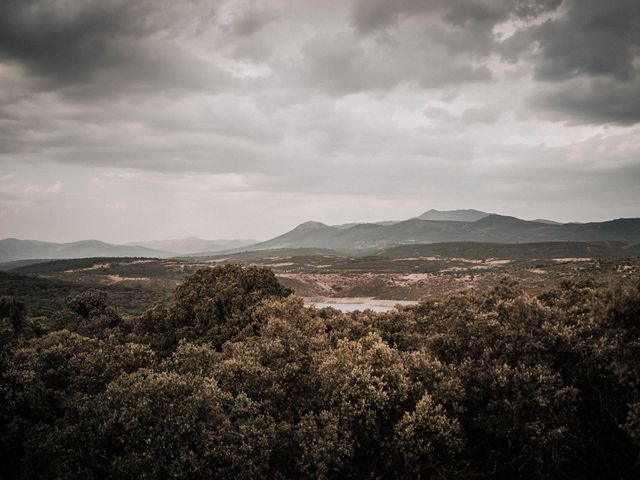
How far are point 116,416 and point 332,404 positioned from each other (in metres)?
12.5

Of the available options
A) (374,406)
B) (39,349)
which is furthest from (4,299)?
(374,406)

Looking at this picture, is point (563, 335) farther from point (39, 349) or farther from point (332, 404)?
point (39, 349)

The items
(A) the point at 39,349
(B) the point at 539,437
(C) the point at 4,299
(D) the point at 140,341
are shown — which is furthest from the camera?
(D) the point at 140,341

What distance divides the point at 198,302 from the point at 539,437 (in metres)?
37.2

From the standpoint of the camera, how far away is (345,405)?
22766 millimetres

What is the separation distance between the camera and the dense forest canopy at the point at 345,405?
63.7ft

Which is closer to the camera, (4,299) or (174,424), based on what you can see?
(174,424)

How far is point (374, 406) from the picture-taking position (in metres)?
23.7

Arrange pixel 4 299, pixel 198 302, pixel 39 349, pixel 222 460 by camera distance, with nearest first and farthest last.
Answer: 1. pixel 222 460
2. pixel 39 349
3. pixel 4 299
4. pixel 198 302

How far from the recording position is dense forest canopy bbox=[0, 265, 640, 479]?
63.7ft

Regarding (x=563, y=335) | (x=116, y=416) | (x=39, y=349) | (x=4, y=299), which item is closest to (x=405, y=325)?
(x=563, y=335)

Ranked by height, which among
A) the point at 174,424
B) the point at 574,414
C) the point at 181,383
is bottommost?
the point at 574,414

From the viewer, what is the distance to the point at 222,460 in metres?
18.9

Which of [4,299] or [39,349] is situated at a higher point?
[4,299]
